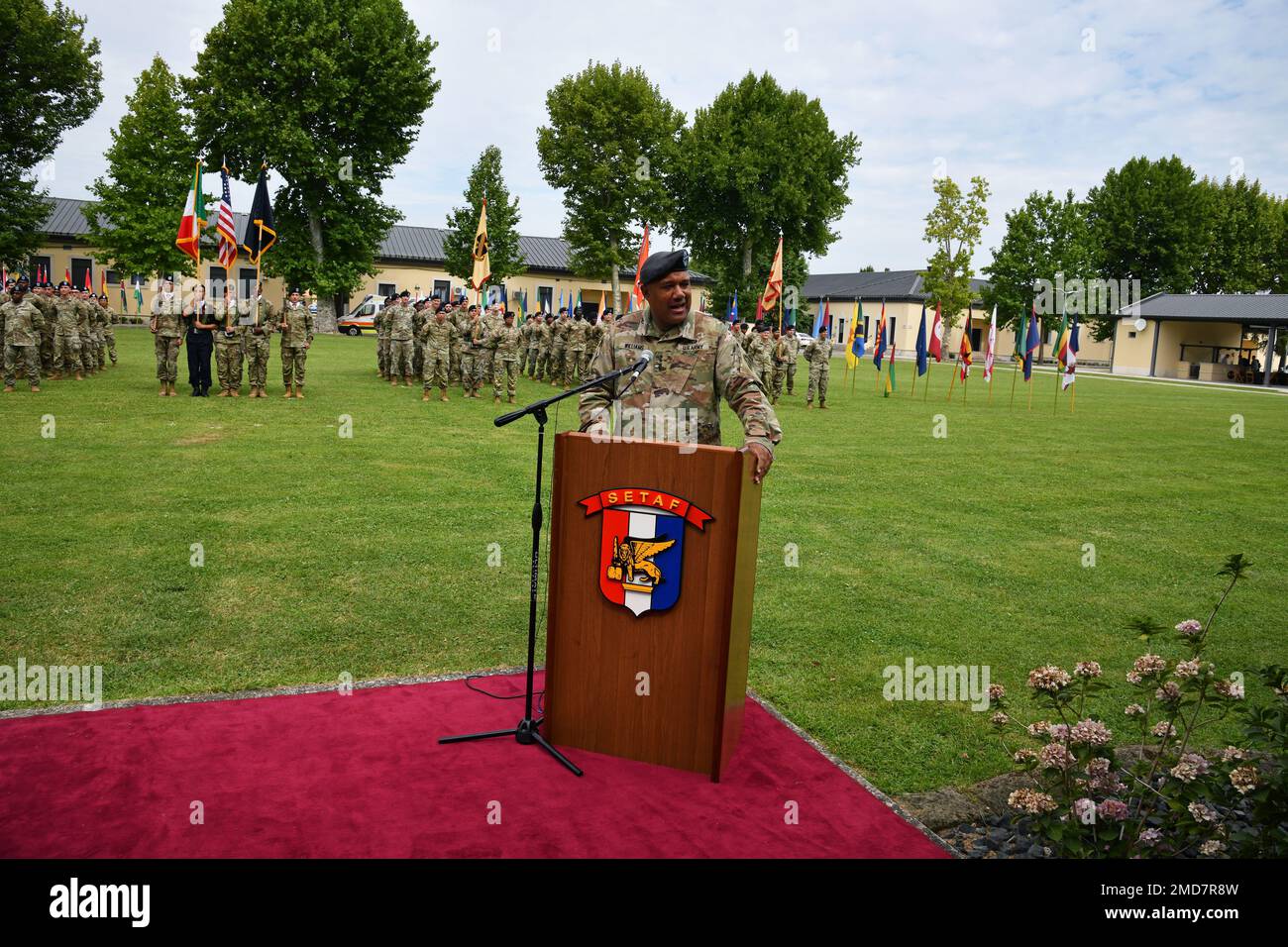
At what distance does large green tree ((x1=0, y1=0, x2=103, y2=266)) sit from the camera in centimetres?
3497

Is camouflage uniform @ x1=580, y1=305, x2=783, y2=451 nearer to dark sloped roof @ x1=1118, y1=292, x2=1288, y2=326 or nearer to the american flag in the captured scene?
the american flag

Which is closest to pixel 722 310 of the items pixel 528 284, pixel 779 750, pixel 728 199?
pixel 728 199

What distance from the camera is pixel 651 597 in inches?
150

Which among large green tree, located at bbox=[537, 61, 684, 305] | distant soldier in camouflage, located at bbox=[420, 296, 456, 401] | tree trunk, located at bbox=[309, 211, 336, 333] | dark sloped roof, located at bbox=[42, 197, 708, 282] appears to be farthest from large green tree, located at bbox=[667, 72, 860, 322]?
distant soldier in camouflage, located at bbox=[420, 296, 456, 401]

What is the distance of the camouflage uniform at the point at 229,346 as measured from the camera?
16.7 meters

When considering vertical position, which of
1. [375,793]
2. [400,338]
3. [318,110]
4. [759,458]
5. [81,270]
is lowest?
[375,793]

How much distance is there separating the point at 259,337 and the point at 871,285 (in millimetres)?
67326

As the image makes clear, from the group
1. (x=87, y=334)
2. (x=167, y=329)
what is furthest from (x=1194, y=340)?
(x=87, y=334)

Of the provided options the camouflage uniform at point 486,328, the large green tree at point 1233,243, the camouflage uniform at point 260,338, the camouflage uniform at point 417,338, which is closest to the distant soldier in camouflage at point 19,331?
the camouflage uniform at point 260,338

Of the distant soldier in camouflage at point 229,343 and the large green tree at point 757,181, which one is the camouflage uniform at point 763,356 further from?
the large green tree at point 757,181

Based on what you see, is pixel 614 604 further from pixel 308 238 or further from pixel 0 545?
pixel 308 238

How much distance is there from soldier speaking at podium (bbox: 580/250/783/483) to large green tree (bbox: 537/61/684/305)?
4916 centimetres

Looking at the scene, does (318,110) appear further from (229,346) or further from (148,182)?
(229,346)

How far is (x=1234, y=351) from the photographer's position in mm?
51250
